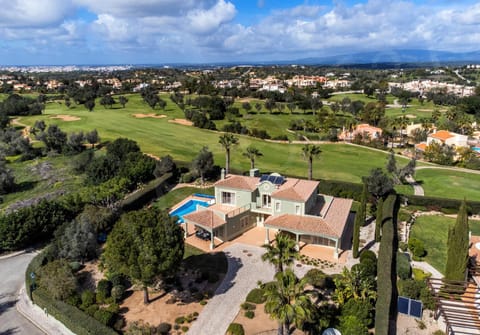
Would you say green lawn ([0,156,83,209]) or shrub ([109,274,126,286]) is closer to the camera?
shrub ([109,274,126,286])

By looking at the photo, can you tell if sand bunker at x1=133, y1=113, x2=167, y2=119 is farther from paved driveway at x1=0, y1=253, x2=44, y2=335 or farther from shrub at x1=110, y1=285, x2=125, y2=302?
shrub at x1=110, y1=285, x2=125, y2=302

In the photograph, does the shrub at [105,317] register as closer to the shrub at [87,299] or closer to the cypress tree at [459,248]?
the shrub at [87,299]

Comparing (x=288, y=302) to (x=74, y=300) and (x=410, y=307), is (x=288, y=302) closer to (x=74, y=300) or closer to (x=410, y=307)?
(x=410, y=307)

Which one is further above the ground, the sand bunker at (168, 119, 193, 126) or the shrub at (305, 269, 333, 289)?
the sand bunker at (168, 119, 193, 126)

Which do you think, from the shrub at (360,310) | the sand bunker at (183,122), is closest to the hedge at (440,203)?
the shrub at (360,310)

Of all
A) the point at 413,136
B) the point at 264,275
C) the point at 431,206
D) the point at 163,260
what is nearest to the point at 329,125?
the point at 413,136

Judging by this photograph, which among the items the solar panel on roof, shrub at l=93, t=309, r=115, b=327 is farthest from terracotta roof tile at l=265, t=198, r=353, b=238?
shrub at l=93, t=309, r=115, b=327

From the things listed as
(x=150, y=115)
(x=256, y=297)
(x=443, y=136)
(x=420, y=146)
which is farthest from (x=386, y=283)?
(x=150, y=115)
